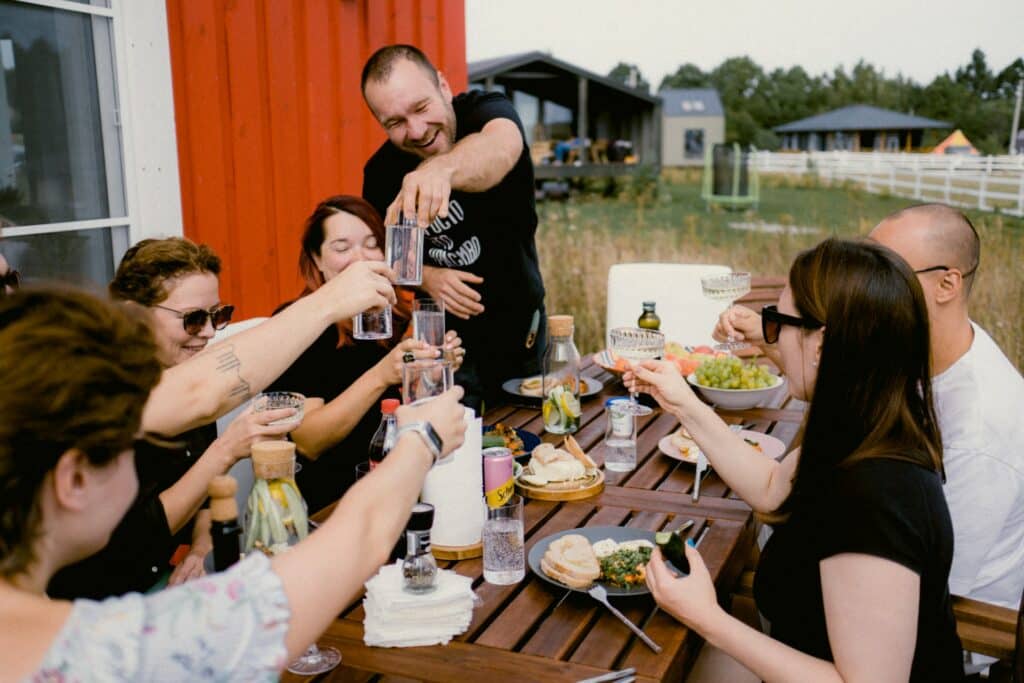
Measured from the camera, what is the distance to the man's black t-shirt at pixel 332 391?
2.81 m

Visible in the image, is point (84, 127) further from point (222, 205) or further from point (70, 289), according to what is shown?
point (70, 289)

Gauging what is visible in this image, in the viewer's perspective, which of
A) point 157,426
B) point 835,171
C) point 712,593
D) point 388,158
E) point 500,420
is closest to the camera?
point 157,426

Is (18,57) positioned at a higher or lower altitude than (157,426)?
higher

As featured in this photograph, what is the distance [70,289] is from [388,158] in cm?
278

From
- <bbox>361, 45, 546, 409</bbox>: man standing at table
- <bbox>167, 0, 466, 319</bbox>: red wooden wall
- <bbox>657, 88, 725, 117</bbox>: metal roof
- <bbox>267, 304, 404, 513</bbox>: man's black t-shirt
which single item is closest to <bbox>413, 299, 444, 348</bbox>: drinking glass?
<bbox>267, 304, 404, 513</bbox>: man's black t-shirt

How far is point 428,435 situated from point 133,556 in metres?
0.94

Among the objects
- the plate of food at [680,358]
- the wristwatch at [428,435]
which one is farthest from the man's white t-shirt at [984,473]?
the plate of food at [680,358]

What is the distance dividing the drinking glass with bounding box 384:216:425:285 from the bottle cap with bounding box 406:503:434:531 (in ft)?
2.09

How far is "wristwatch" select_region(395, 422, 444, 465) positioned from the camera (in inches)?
55.0

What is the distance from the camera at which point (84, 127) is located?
3.31 metres

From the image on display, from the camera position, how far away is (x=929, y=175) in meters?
19.3

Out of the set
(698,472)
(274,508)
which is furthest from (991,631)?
(274,508)

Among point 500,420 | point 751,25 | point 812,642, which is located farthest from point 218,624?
point 751,25

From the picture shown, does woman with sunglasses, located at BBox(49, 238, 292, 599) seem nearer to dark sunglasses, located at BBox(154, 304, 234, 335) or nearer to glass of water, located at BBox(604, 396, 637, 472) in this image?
dark sunglasses, located at BBox(154, 304, 234, 335)
